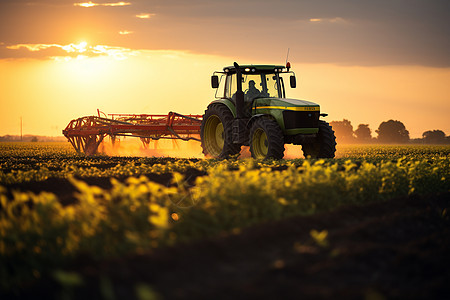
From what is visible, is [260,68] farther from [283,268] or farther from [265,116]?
[283,268]

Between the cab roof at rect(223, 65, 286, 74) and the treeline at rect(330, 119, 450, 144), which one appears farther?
the treeline at rect(330, 119, 450, 144)

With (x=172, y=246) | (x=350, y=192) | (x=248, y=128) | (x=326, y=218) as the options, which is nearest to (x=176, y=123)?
(x=248, y=128)

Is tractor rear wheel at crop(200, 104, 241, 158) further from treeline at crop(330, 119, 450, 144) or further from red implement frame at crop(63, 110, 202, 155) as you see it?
treeline at crop(330, 119, 450, 144)

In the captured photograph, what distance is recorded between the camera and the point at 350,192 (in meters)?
7.65

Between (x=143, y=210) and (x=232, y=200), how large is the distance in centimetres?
108

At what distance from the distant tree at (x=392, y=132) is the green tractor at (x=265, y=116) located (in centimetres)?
6953

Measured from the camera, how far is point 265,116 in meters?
13.3

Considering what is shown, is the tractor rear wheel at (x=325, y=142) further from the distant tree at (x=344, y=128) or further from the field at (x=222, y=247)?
the distant tree at (x=344, y=128)

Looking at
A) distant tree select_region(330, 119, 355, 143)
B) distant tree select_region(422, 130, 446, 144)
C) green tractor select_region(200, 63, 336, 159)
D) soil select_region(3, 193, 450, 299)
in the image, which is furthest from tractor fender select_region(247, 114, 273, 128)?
distant tree select_region(330, 119, 355, 143)

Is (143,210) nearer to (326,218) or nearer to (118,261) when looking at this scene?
(118,261)

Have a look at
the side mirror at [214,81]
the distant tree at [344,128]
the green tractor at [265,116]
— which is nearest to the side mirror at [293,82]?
the green tractor at [265,116]

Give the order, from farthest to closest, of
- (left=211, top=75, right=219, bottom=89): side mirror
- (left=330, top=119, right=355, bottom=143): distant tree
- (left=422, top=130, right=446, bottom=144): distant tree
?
(left=330, top=119, right=355, bottom=143): distant tree < (left=422, top=130, right=446, bottom=144): distant tree < (left=211, top=75, right=219, bottom=89): side mirror

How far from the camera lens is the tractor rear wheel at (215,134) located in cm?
1436

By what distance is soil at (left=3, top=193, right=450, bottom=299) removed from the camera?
3930mm
